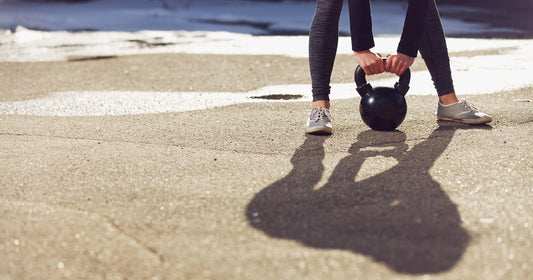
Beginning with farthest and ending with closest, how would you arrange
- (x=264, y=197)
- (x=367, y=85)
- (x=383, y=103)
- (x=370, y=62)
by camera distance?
1. (x=367, y=85)
2. (x=383, y=103)
3. (x=370, y=62)
4. (x=264, y=197)

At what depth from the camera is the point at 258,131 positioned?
3721 mm

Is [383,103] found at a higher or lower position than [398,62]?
lower

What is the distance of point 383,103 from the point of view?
11.1 ft

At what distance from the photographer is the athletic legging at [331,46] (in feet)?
11.4

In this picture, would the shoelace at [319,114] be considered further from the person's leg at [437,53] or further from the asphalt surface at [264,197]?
the person's leg at [437,53]

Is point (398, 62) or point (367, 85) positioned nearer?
point (398, 62)

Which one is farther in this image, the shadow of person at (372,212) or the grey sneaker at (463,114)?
the grey sneaker at (463,114)

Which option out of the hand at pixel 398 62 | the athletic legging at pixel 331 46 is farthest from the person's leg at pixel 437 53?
the hand at pixel 398 62

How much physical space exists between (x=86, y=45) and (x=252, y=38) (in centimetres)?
236

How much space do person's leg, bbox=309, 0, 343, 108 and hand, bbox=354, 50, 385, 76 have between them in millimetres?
288

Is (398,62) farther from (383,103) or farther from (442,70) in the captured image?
(442,70)

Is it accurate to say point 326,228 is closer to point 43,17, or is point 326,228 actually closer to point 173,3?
point 43,17

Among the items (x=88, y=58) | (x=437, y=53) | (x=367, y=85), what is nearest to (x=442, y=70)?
(x=437, y=53)

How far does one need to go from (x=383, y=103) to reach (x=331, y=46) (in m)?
0.47
